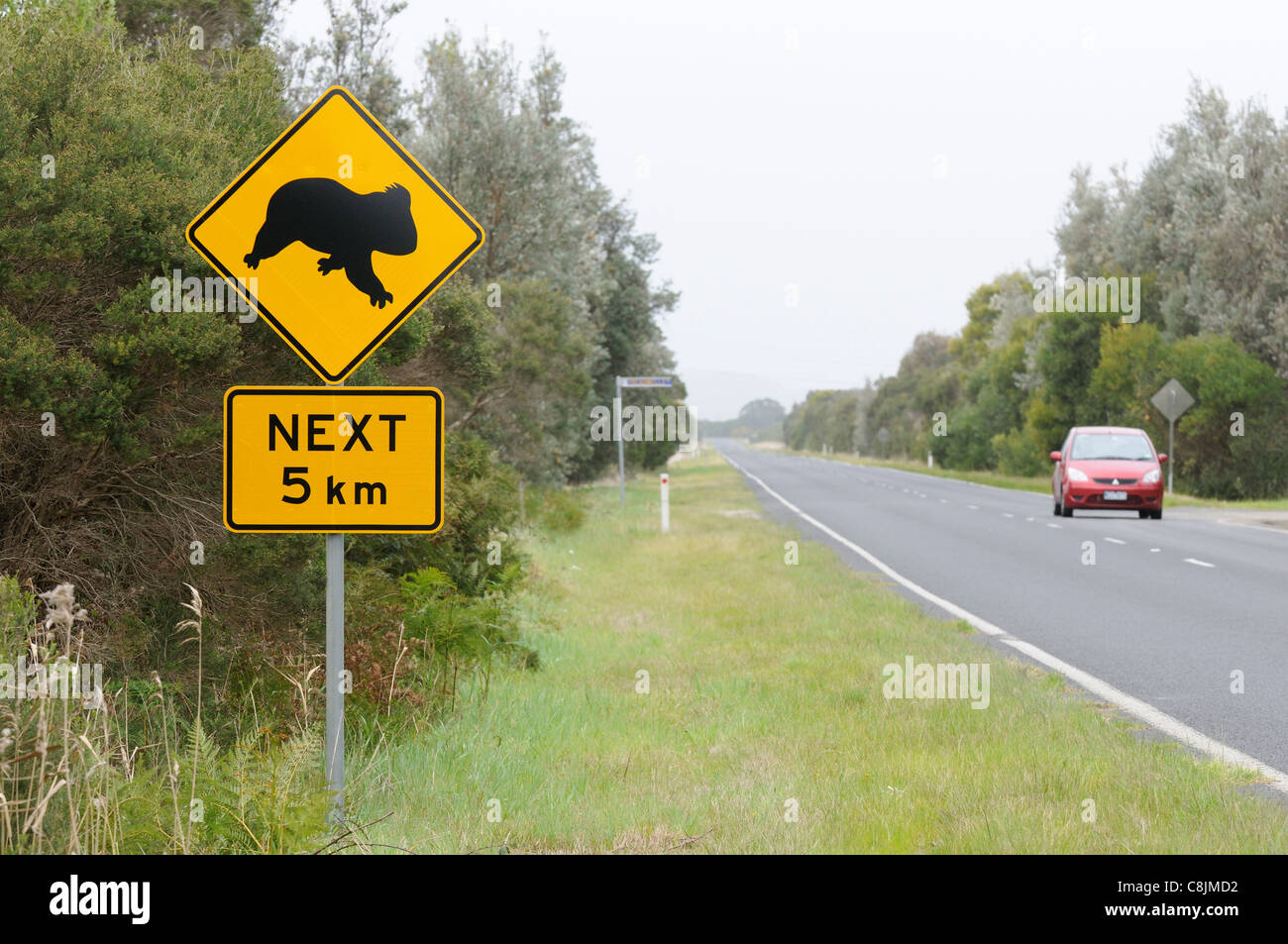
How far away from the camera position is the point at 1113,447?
23.6 m

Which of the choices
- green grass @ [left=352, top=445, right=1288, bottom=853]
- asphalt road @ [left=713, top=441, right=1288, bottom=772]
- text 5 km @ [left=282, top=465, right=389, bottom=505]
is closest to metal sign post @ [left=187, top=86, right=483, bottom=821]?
text 5 km @ [left=282, top=465, right=389, bottom=505]

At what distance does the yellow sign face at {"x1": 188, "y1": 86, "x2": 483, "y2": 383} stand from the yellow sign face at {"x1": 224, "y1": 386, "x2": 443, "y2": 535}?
201 mm

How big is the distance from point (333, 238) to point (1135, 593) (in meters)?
10.6

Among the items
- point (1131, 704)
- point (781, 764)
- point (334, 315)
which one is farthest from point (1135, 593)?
point (334, 315)

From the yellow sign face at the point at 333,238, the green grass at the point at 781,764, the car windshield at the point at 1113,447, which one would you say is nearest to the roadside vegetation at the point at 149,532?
the green grass at the point at 781,764

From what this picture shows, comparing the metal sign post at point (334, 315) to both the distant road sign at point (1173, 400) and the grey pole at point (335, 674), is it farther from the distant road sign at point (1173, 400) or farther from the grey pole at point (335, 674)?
the distant road sign at point (1173, 400)

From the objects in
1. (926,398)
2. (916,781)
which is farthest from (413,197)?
(926,398)

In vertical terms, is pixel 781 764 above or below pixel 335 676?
below

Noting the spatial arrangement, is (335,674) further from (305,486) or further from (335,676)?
(305,486)

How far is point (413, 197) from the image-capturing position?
174 inches

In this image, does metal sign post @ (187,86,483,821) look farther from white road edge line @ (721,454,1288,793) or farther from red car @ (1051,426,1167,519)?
red car @ (1051,426,1167,519)

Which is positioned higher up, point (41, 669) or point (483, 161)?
point (483, 161)

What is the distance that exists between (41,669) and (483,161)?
1775 cm
